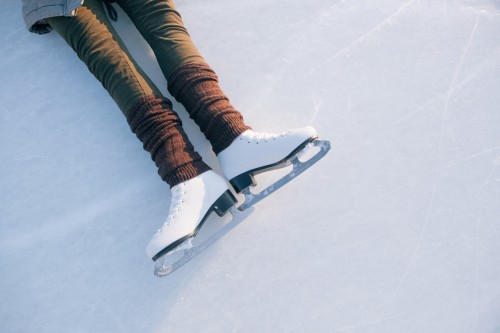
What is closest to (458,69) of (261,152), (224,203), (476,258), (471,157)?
(471,157)

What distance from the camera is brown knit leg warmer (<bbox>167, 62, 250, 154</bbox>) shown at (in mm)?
1135

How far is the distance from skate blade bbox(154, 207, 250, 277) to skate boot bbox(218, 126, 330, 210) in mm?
90

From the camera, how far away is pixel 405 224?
1297 millimetres

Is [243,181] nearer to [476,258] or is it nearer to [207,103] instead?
[207,103]

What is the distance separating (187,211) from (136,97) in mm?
287

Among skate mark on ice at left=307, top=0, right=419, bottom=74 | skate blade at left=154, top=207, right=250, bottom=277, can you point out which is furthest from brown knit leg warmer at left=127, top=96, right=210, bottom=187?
skate mark on ice at left=307, top=0, right=419, bottom=74

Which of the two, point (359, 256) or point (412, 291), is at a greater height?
point (359, 256)

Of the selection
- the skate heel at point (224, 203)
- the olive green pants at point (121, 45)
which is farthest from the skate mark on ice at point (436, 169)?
the olive green pants at point (121, 45)

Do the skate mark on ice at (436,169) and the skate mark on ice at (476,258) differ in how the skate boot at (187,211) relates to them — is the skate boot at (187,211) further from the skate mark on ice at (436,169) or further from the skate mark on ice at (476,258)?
the skate mark on ice at (476,258)

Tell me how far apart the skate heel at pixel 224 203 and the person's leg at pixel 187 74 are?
0.11m

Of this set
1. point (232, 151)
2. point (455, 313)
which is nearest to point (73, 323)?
point (232, 151)

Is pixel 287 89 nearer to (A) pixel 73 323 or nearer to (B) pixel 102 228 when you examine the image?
(B) pixel 102 228

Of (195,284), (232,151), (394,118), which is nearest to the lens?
(232,151)

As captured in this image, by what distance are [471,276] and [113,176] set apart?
980 mm
